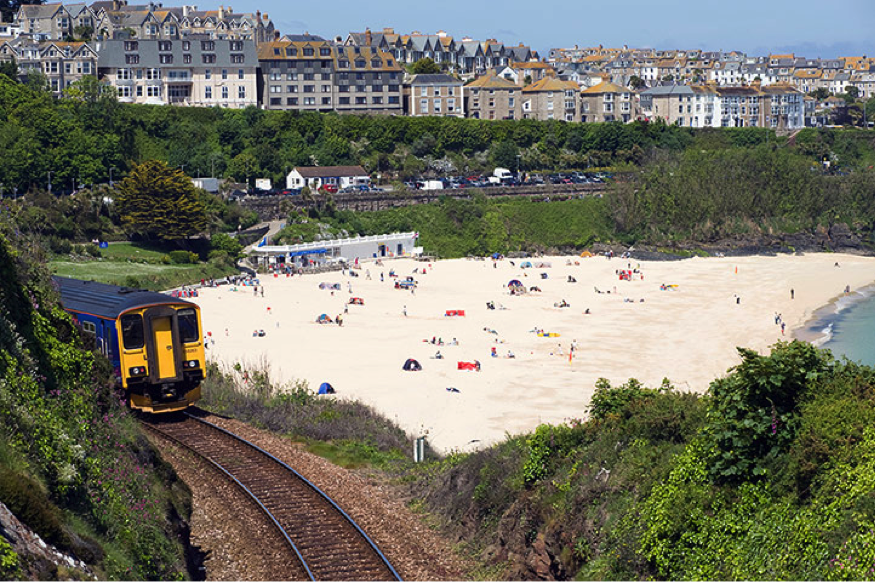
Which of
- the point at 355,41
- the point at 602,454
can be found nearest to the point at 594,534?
the point at 602,454

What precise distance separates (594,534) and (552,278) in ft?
180

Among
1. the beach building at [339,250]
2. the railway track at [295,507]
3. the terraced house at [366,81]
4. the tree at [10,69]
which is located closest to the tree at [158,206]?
the beach building at [339,250]

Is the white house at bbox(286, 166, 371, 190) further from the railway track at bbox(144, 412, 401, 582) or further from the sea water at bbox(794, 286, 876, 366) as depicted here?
the railway track at bbox(144, 412, 401, 582)

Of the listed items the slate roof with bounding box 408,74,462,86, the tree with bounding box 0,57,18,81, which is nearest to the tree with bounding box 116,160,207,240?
the tree with bounding box 0,57,18,81

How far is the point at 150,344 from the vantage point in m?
23.8

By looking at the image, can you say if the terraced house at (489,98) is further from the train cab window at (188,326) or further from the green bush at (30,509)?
the green bush at (30,509)

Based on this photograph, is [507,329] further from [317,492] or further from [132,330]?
[317,492]

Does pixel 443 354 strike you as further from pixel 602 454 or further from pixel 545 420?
pixel 602 454

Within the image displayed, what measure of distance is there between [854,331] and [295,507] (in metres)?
38.8

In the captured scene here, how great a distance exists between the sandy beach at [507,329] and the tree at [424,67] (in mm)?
50993

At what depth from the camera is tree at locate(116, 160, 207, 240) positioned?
69812mm

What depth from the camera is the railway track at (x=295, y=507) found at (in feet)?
53.0

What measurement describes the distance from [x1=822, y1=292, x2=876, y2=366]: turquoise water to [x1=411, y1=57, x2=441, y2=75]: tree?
2857 inches

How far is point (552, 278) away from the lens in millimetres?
68812
